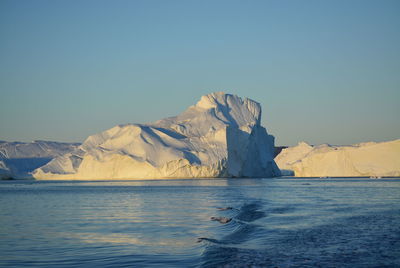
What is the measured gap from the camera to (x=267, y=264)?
869 centimetres

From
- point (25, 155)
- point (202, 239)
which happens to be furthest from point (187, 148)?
point (25, 155)

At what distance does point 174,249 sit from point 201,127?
60.2m

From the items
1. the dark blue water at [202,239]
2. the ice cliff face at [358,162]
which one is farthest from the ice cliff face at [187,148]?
the dark blue water at [202,239]

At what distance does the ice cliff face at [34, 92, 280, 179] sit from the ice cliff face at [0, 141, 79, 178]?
12841 mm

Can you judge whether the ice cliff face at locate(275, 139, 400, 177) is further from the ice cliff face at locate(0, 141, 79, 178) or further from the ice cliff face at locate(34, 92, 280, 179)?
the ice cliff face at locate(0, 141, 79, 178)

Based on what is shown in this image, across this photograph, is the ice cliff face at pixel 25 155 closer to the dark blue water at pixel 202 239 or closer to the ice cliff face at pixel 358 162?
the ice cliff face at pixel 358 162

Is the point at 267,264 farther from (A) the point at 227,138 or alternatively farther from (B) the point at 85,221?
(A) the point at 227,138

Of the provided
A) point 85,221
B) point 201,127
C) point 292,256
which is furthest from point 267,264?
point 201,127

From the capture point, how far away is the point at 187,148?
6525cm

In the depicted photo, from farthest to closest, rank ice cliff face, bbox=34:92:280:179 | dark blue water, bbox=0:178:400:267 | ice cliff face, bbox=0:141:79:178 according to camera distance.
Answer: ice cliff face, bbox=0:141:79:178 → ice cliff face, bbox=34:92:280:179 → dark blue water, bbox=0:178:400:267

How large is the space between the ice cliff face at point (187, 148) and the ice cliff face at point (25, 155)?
1284 cm

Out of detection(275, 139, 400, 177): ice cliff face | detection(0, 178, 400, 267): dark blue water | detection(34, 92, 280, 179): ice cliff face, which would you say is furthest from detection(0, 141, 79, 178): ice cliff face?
detection(0, 178, 400, 267): dark blue water

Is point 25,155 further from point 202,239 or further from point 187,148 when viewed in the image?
point 202,239

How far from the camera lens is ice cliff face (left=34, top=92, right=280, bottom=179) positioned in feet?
208
